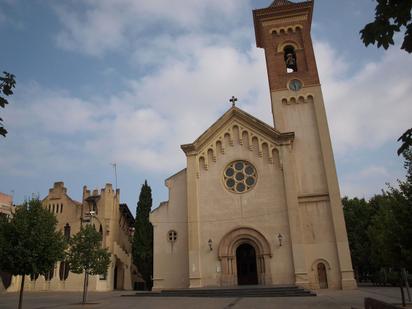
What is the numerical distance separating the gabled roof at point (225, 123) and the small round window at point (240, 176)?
3191 millimetres

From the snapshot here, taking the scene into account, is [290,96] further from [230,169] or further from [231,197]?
[231,197]

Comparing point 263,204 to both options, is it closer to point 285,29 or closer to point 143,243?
point 143,243

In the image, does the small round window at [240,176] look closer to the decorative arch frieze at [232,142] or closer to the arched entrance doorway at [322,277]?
the decorative arch frieze at [232,142]

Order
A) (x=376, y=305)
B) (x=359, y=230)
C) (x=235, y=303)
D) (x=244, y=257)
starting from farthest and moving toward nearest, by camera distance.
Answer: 1. (x=359, y=230)
2. (x=244, y=257)
3. (x=235, y=303)
4. (x=376, y=305)

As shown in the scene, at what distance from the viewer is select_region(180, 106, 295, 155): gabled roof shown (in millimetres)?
30781

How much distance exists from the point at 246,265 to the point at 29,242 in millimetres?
18062

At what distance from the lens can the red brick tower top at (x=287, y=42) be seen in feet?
112

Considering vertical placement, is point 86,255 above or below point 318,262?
above

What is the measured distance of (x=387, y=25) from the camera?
5613mm

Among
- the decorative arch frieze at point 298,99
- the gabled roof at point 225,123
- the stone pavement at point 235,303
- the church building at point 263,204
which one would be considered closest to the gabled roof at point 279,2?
the church building at point 263,204

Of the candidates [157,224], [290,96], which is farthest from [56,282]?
[290,96]

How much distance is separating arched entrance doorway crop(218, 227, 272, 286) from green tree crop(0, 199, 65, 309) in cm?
1412

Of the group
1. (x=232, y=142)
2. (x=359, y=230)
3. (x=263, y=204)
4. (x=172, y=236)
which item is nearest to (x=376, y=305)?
(x=263, y=204)

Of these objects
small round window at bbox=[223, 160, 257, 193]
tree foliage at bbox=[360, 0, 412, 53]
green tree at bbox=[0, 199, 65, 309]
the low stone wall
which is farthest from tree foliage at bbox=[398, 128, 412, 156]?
small round window at bbox=[223, 160, 257, 193]
